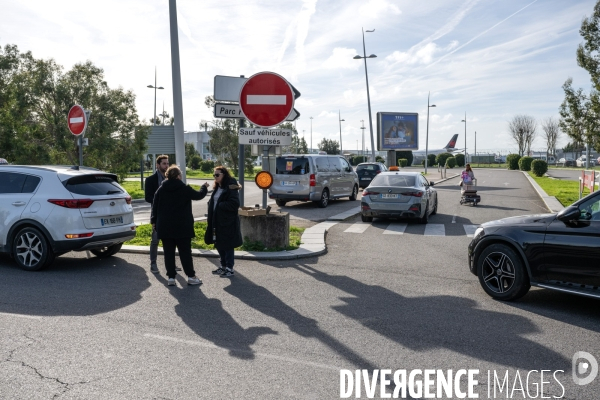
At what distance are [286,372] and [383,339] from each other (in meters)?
1.24

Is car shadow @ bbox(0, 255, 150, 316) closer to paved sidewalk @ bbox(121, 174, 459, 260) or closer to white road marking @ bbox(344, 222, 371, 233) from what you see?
paved sidewalk @ bbox(121, 174, 459, 260)

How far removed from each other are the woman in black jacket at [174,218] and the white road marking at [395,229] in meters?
6.76

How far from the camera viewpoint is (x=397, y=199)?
1486 cm

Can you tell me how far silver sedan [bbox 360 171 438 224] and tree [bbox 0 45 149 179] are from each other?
1398 centimetres

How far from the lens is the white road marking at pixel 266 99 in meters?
9.21

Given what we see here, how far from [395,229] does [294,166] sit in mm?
6370

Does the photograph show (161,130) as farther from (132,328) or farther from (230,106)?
(132,328)

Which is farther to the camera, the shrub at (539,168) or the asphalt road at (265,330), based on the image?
the shrub at (539,168)

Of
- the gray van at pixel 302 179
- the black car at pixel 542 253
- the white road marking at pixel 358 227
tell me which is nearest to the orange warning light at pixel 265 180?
the black car at pixel 542 253

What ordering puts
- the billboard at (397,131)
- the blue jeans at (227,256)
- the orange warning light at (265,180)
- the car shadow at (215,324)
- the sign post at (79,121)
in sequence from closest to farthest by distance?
1. the car shadow at (215,324)
2. the blue jeans at (227,256)
3. the orange warning light at (265,180)
4. the sign post at (79,121)
5. the billboard at (397,131)

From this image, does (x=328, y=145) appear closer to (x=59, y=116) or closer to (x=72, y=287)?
(x=59, y=116)

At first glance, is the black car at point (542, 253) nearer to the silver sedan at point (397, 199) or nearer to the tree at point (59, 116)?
the silver sedan at point (397, 199)

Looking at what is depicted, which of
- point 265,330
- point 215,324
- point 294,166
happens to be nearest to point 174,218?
point 215,324

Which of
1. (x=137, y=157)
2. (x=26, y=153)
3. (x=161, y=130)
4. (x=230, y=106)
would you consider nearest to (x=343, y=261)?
(x=230, y=106)
